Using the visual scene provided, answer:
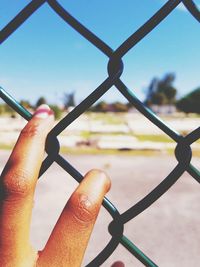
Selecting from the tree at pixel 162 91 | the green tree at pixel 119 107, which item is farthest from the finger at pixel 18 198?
the tree at pixel 162 91

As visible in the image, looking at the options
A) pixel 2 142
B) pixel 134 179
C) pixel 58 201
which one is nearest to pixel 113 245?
pixel 58 201

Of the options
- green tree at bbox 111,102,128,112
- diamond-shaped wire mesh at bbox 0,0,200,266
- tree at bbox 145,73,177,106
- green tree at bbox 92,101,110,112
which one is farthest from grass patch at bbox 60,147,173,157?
tree at bbox 145,73,177,106

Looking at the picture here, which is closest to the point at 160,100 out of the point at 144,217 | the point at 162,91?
the point at 162,91

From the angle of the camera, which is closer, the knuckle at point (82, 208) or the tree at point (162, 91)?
the knuckle at point (82, 208)

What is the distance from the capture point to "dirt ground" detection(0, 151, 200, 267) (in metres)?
4.65

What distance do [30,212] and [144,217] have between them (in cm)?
540

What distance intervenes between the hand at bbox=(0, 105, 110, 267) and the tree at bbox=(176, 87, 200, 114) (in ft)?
179

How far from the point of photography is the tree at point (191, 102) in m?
55.0

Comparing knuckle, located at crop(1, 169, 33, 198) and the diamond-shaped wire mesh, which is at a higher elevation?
the diamond-shaped wire mesh

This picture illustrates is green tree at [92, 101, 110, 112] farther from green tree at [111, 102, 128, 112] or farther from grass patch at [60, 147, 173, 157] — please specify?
grass patch at [60, 147, 173, 157]

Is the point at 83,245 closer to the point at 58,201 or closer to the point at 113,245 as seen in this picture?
the point at 113,245

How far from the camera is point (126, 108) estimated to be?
71.6 m

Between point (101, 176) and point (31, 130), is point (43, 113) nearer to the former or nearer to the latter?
point (31, 130)

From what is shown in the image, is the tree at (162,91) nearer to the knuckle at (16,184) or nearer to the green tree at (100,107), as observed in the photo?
the green tree at (100,107)
